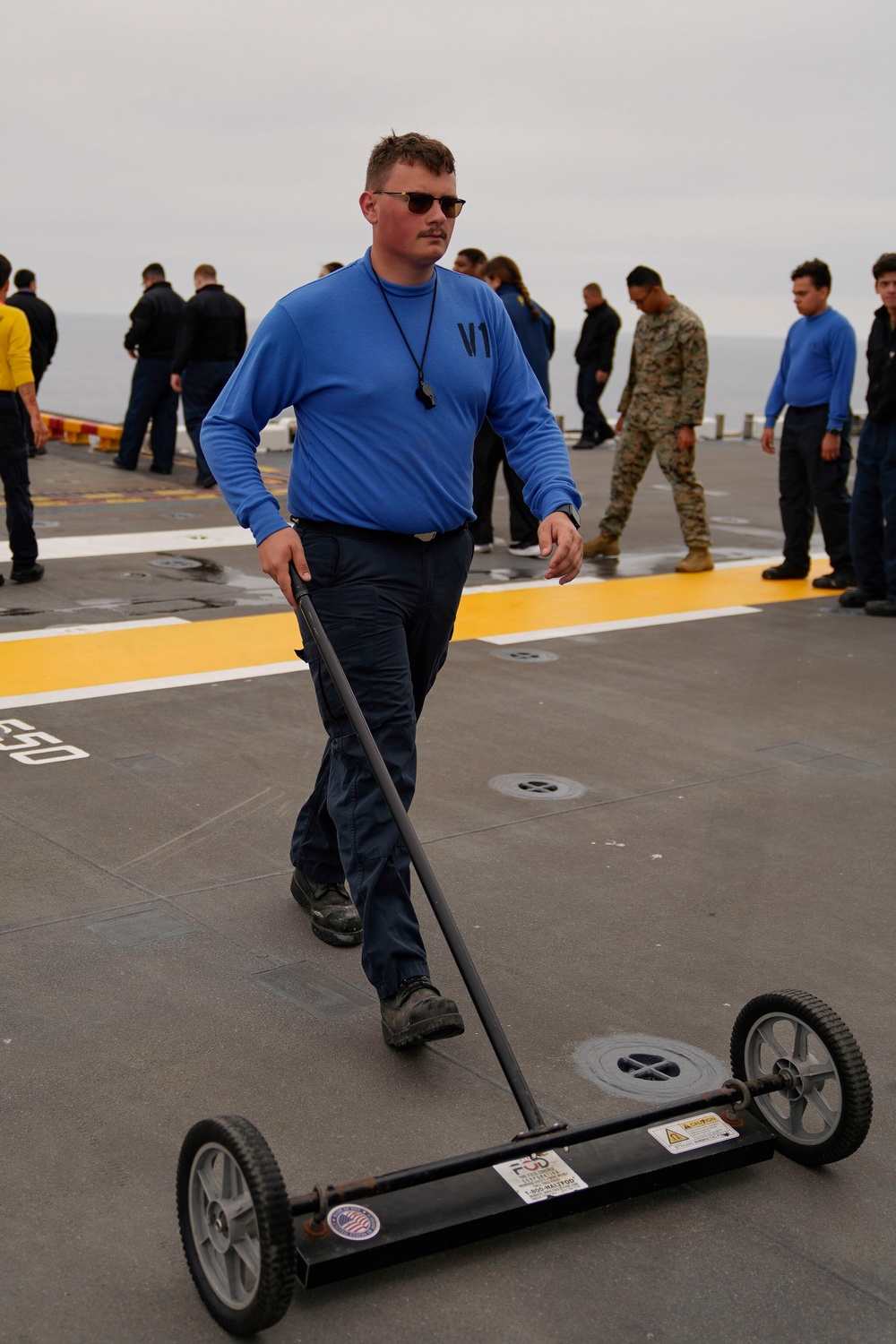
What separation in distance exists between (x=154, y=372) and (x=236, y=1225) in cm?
1276

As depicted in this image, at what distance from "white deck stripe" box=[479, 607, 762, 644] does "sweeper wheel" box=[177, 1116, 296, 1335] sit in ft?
17.8

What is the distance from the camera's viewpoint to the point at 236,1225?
94.6 inches

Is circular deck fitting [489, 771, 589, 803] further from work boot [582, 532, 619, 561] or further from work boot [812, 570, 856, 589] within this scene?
work boot [582, 532, 619, 561]

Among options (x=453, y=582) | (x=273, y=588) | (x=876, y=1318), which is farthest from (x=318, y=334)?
(x=273, y=588)

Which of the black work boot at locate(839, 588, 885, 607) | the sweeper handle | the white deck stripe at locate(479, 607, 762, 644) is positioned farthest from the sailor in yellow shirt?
the sweeper handle

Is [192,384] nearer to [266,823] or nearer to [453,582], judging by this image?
[266,823]

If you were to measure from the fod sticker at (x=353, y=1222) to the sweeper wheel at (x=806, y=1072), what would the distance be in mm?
826

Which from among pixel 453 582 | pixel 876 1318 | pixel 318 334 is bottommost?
pixel 876 1318

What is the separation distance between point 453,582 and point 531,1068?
1165mm

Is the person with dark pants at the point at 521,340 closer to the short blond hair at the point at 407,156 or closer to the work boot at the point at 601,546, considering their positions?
the work boot at the point at 601,546

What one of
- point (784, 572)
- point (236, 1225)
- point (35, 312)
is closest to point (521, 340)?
point (784, 572)

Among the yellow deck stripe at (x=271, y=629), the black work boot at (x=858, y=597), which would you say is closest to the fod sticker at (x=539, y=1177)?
the yellow deck stripe at (x=271, y=629)

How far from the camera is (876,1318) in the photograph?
2.49 meters

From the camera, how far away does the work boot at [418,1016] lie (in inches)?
129
